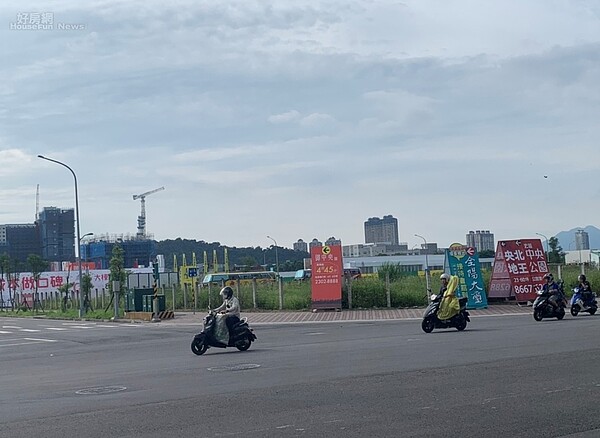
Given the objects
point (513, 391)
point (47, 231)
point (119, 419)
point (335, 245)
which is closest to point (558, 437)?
point (513, 391)

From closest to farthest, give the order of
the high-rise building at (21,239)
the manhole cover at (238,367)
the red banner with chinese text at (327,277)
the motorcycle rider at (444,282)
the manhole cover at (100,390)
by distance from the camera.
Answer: the manhole cover at (100,390) → the manhole cover at (238,367) → the motorcycle rider at (444,282) → the red banner with chinese text at (327,277) → the high-rise building at (21,239)

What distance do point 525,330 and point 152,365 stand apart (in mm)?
10145

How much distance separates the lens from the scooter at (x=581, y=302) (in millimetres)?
29188

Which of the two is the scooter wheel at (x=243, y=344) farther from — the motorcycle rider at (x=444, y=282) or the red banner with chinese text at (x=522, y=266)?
the red banner with chinese text at (x=522, y=266)

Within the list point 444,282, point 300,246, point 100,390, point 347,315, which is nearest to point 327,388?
point 100,390

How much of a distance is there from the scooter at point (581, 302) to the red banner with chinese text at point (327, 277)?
494 inches

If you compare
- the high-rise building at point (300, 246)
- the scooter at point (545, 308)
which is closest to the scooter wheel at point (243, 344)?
the scooter at point (545, 308)

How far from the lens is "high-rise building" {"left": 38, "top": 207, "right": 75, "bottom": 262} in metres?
135

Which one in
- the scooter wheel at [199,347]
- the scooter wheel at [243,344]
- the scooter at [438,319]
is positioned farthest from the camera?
the scooter at [438,319]

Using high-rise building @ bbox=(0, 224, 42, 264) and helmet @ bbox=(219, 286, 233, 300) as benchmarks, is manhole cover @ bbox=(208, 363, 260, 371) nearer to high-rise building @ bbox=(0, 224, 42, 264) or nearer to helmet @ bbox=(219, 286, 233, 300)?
helmet @ bbox=(219, 286, 233, 300)

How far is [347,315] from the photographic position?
37062 millimetres

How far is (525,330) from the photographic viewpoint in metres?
23.3

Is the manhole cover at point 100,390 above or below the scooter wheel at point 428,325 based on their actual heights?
below

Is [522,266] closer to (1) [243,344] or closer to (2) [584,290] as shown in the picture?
(2) [584,290]
